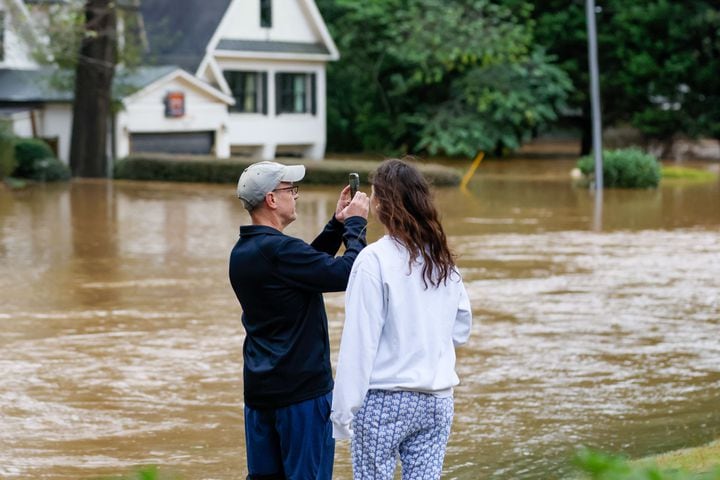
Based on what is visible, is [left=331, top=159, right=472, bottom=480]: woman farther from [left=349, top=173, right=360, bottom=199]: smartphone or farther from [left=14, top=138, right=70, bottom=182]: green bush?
[left=14, top=138, right=70, bottom=182]: green bush

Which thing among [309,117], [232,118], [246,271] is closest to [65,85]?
[232,118]

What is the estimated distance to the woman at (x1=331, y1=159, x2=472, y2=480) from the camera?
16.9 ft

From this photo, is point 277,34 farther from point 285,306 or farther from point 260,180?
point 285,306

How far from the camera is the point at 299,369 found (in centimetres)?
549

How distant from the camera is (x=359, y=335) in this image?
5.14 m

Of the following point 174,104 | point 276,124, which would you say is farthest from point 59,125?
point 276,124

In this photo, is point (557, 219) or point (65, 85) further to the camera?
point (65, 85)

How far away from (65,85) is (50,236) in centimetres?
1694

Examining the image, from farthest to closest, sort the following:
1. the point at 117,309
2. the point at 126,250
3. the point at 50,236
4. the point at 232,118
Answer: the point at 232,118
the point at 50,236
the point at 126,250
the point at 117,309

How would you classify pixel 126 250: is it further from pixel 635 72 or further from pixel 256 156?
pixel 635 72

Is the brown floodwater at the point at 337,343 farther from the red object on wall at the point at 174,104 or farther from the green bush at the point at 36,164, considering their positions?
the red object on wall at the point at 174,104

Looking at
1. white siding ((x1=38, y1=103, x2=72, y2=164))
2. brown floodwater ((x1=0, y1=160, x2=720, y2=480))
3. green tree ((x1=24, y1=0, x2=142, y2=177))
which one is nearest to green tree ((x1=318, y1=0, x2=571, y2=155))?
green tree ((x1=24, y1=0, x2=142, y2=177))

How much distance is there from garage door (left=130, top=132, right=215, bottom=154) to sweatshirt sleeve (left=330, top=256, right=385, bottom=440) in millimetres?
36778

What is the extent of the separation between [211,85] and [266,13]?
12.9 ft
